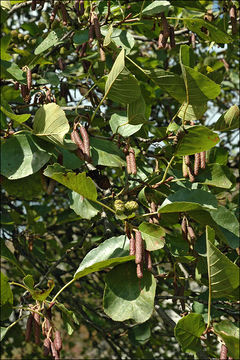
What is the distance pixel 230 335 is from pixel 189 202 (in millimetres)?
310

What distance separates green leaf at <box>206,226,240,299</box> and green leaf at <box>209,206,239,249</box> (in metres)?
0.21

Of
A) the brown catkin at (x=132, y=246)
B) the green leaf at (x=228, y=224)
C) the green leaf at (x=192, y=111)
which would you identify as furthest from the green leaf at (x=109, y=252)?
the green leaf at (x=192, y=111)

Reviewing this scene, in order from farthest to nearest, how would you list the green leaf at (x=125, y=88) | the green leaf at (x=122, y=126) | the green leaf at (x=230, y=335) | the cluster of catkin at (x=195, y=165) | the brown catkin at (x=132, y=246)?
the green leaf at (x=122, y=126), the cluster of catkin at (x=195, y=165), the green leaf at (x=125, y=88), the brown catkin at (x=132, y=246), the green leaf at (x=230, y=335)

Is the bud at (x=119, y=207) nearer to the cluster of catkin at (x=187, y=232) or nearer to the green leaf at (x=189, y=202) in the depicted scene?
the green leaf at (x=189, y=202)

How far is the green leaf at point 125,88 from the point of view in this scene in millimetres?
1159

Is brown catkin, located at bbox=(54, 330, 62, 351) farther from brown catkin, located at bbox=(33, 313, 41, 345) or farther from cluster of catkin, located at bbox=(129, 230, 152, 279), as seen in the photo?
cluster of catkin, located at bbox=(129, 230, 152, 279)

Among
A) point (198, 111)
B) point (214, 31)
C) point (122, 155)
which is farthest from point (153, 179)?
point (214, 31)

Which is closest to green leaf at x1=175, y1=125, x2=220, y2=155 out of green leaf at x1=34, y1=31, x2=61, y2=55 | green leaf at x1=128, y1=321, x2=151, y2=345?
green leaf at x1=34, y1=31, x2=61, y2=55

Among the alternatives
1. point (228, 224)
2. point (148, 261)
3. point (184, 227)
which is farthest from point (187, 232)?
point (148, 261)

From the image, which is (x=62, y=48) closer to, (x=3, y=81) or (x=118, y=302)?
(x=3, y=81)

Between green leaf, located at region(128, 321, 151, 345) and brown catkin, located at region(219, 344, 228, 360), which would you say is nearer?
brown catkin, located at region(219, 344, 228, 360)

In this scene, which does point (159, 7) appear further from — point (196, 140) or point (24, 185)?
point (24, 185)

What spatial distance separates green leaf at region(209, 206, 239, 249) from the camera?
1.21 metres

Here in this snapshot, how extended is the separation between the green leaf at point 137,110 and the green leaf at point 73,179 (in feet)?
1.01
